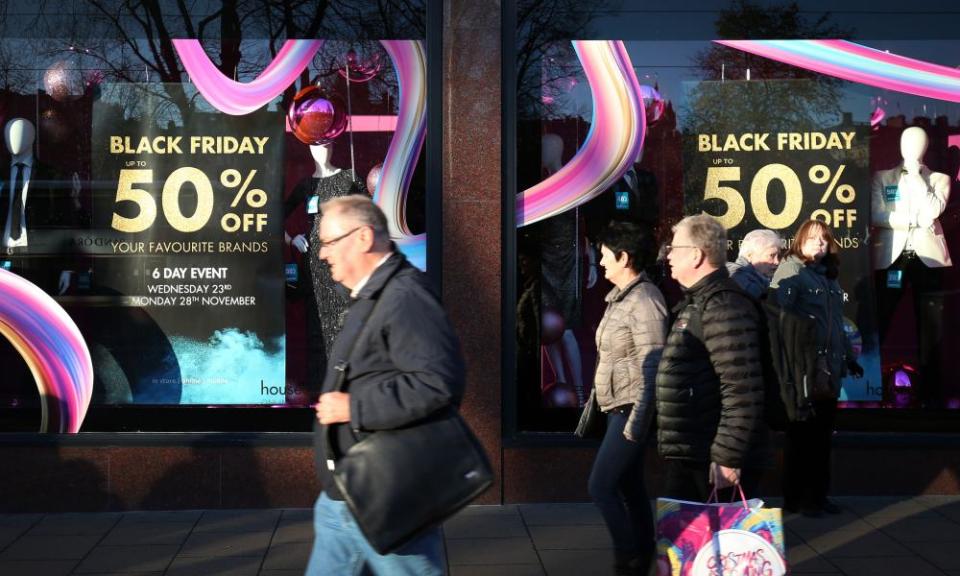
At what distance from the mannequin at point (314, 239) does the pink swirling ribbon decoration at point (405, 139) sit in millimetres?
249

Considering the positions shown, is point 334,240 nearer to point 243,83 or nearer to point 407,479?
point 407,479

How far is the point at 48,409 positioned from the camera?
7.02 m

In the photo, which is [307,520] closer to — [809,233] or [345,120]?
[345,120]

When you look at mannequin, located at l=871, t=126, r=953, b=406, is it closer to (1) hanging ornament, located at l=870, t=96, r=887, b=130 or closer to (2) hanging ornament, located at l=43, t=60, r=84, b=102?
(1) hanging ornament, located at l=870, t=96, r=887, b=130

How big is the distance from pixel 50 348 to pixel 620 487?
149 inches

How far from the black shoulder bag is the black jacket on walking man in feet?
0.14

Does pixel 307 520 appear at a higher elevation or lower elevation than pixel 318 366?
lower

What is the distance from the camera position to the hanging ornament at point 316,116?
23.2 feet

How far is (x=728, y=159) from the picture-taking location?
23.7 feet

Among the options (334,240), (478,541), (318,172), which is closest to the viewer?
(334,240)

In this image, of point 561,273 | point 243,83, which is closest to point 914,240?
point 561,273

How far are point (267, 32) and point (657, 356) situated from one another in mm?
3414

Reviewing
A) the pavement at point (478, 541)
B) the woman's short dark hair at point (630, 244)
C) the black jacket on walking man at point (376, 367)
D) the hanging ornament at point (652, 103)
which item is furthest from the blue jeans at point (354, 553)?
the hanging ornament at point (652, 103)

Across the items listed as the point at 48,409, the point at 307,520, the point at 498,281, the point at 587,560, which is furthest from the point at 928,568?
the point at 48,409
